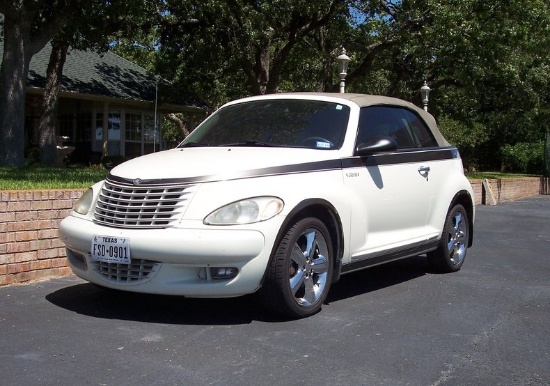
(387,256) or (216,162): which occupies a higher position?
(216,162)

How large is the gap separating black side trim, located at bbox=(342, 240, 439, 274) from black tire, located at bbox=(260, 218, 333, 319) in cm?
39

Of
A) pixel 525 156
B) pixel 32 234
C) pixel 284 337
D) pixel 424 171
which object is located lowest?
pixel 284 337

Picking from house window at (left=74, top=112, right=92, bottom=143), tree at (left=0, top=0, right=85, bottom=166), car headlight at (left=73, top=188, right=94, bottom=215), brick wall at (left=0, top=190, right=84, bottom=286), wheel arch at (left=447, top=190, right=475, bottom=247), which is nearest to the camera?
car headlight at (left=73, top=188, right=94, bottom=215)

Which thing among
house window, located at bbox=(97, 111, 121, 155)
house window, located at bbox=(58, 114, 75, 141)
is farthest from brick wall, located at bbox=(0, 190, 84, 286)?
house window, located at bbox=(58, 114, 75, 141)

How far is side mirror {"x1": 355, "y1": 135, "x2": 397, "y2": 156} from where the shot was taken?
5.94 m

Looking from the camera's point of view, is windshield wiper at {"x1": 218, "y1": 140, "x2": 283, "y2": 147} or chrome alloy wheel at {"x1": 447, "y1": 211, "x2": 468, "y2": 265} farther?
chrome alloy wheel at {"x1": 447, "y1": 211, "x2": 468, "y2": 265}

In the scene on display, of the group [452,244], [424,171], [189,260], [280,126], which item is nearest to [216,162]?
[189,260]

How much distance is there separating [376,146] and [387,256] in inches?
41.9

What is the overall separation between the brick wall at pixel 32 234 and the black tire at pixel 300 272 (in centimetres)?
248

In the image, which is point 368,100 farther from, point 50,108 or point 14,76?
point 50,108

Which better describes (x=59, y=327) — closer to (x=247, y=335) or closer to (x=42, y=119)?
(x=247, y=335)

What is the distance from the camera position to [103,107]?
2431 centimetres

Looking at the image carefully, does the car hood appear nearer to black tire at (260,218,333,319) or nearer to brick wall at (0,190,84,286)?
black tire at (260,218,333,319)

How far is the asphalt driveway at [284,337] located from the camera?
4.12 m
